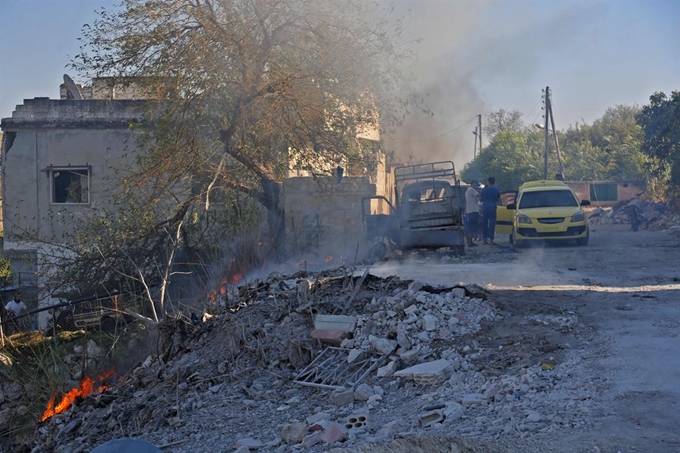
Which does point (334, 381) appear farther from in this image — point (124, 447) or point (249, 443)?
point (124, 447)

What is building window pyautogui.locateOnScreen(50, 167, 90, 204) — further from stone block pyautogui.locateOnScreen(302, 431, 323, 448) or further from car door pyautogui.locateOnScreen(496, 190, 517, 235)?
stone block pyautogui.locateOnScreen(302, 431, 323, 448)

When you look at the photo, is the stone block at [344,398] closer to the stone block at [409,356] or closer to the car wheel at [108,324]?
the stone block at [409,356]

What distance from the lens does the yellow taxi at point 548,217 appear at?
55.7 feet

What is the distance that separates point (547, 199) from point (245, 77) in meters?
8.41

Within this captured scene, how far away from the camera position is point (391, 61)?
1489 cm

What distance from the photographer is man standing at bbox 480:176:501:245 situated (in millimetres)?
17766

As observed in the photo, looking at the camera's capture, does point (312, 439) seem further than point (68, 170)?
No

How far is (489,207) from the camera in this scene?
59.2 feet

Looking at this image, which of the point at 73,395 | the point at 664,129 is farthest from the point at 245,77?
the point at 664,129

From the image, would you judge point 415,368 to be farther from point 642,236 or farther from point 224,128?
point 642,236

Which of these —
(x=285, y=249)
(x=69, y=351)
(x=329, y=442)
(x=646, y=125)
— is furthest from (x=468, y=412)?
(x=646, y=125)

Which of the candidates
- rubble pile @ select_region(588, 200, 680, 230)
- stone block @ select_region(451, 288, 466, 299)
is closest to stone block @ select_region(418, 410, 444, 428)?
stone block @ select_region(451, 288, 466, 299)

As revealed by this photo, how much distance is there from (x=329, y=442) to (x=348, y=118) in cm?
1047

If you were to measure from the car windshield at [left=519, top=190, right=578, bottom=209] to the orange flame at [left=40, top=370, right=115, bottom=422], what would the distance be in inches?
426
